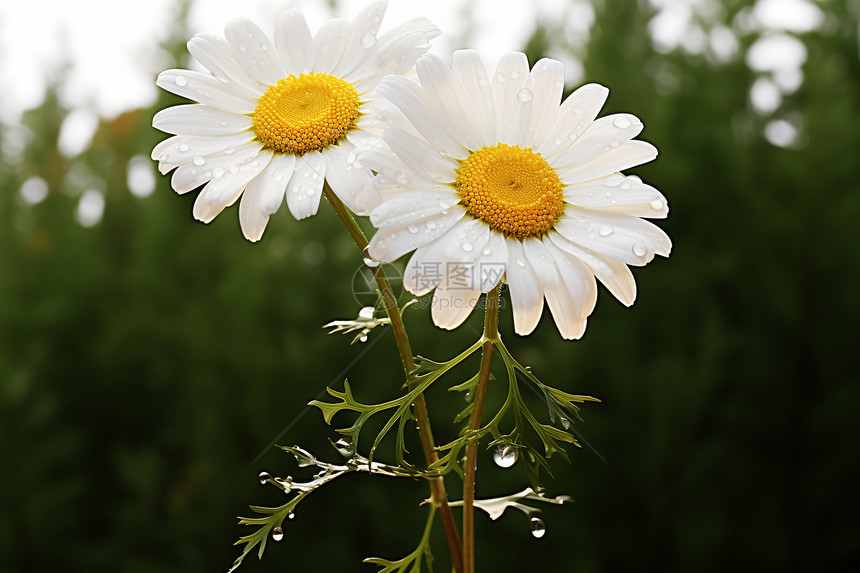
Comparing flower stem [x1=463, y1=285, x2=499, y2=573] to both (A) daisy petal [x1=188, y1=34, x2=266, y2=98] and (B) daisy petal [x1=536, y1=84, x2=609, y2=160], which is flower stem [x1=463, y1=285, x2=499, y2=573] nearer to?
(B) daisy petal [x1=536, y1=84, x2=609, y2=160]

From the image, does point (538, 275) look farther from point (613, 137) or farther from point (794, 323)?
point (794, 323)

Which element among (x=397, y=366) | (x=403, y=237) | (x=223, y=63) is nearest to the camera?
(x=403, y=237)

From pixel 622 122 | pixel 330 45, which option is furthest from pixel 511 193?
pixel 330 45

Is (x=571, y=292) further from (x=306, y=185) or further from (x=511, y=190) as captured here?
(x=306, y=185)

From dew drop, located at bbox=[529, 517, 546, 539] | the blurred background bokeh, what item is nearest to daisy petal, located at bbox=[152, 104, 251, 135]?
dew drop, located at bbox=[529, 517, 546, 539]

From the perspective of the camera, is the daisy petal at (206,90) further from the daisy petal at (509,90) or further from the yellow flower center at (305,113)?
the daisy petal at (509,90)

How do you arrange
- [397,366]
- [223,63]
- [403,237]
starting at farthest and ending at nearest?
[397,366] < [223,63] < [403,237]

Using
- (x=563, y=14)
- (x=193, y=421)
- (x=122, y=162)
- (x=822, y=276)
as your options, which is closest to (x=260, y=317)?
(x=193, y=421)
